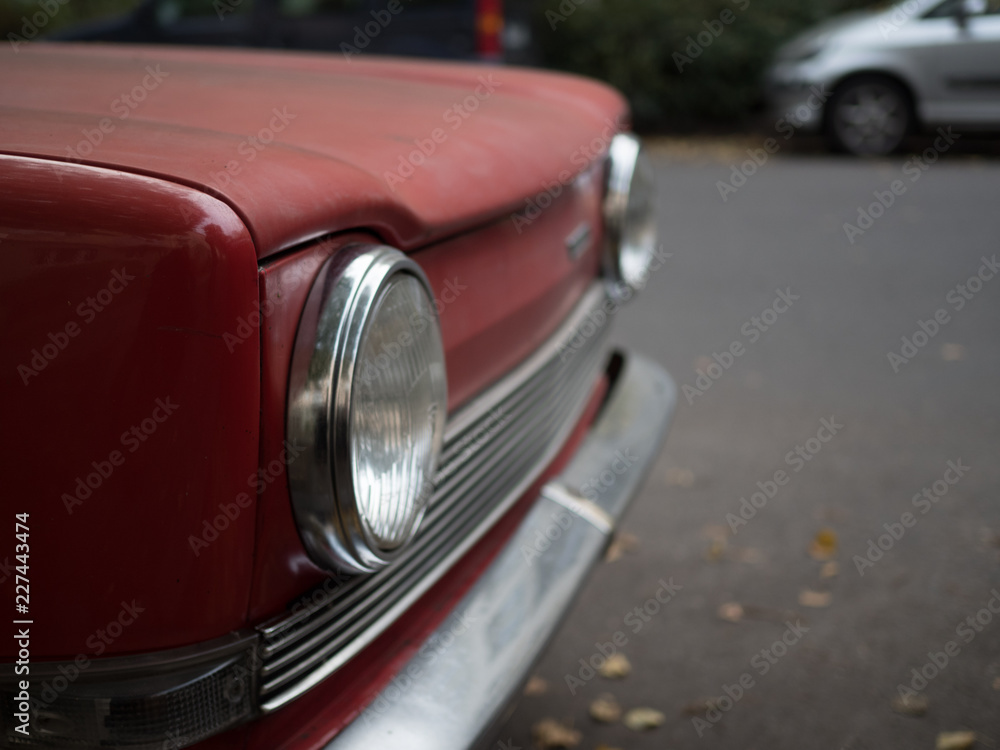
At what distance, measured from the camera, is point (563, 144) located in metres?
1.88

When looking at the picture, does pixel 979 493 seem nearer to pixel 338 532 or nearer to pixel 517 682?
pixel 517 682

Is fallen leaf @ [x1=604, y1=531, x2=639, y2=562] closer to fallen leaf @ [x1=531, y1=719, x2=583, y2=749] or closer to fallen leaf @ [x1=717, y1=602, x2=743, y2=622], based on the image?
fallen leaf @ [x1=717, y1=602, x2=743, y2=622]

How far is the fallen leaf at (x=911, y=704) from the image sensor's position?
215cm

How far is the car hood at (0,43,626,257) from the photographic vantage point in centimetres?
108

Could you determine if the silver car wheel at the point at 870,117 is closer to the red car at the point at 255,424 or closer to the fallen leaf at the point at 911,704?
the fallen leaf at the point at 911,704

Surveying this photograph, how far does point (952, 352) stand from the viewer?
13.7ft

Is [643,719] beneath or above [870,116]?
above

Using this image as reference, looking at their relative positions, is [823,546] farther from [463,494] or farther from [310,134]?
[310,134]

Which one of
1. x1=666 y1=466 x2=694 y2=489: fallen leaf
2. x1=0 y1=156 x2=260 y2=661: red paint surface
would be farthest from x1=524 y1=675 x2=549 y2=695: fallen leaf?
x1=0 y1=156 x2=260 y2=661: red paint surface

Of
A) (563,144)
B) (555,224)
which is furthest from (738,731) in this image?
(563,144)

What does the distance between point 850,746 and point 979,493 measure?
4.47 feet

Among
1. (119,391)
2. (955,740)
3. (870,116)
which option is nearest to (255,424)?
(119,391)

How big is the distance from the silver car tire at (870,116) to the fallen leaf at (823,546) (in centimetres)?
603

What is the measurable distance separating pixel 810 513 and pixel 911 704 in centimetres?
90
